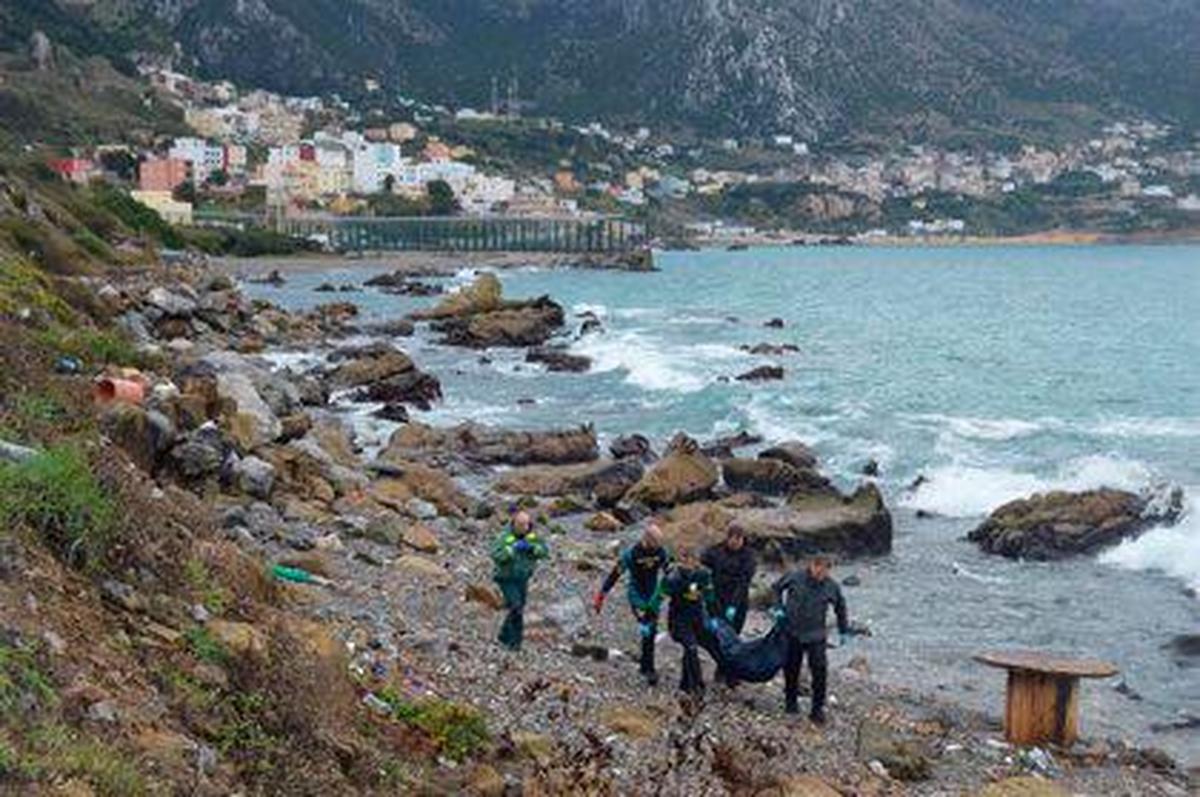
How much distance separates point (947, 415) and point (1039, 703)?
2596cm

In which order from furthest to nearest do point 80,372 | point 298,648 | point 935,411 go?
point 935,411
point 80,372
point 298,648

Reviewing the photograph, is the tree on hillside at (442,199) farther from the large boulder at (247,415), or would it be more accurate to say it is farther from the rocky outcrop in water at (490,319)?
the large boulder at (247,415)

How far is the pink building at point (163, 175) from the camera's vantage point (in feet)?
424

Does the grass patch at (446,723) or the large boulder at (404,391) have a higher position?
the grass patch at (446,723)

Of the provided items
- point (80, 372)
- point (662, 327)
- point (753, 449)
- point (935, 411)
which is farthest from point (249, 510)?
point (662, 327)

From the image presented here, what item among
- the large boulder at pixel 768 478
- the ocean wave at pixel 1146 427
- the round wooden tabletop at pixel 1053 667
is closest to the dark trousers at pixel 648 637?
the round wooden tabletop at pixel 1053 667

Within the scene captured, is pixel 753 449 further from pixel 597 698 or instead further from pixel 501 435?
pixel 597 698

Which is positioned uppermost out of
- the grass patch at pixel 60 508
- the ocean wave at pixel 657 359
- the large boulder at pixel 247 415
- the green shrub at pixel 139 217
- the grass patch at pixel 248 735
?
the green shrub at pixel 139 217

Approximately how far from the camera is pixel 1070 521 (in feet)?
73.4

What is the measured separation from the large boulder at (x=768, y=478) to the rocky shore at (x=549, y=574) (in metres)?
0.04

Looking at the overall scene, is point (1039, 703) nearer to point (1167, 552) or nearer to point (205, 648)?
point (205, 648)

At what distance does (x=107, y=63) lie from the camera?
180 meters

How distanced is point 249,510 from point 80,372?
3768 millimetres

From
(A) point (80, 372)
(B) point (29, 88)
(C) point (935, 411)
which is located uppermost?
(B) point (29, 88)
